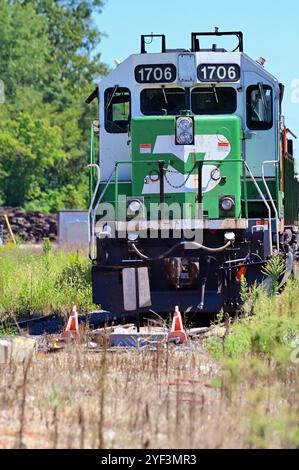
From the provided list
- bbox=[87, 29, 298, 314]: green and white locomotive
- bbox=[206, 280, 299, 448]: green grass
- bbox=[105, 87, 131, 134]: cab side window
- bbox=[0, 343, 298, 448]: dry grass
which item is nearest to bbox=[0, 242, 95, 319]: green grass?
bbox=[87, 29, 298, 314]: green and white locomotive

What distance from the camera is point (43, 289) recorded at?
14.7 m

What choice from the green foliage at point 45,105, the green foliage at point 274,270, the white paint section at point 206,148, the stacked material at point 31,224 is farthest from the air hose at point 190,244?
the green foliage at point 45,105

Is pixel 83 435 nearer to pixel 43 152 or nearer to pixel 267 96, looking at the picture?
pixel 267 96

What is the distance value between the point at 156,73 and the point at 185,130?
1.14 metres

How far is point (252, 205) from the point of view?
12688 millimetres

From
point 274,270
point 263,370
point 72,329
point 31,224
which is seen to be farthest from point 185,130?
point 31,224

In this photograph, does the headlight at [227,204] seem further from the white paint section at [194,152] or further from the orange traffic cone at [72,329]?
the orange traffic cone at [72,329]

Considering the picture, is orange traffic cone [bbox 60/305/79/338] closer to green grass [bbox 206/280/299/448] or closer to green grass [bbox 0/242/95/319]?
green grass [bbox 206/280/299/448]

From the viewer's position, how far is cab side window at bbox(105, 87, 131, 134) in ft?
42.0

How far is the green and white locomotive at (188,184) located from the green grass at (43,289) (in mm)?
2333

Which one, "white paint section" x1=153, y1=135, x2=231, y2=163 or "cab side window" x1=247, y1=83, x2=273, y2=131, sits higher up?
"cab side window" x1=247, y1=83, x2=273, y2=131

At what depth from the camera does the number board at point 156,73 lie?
12.5m

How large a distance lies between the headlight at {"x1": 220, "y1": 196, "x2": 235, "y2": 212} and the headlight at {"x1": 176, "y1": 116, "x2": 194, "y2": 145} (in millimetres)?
814
